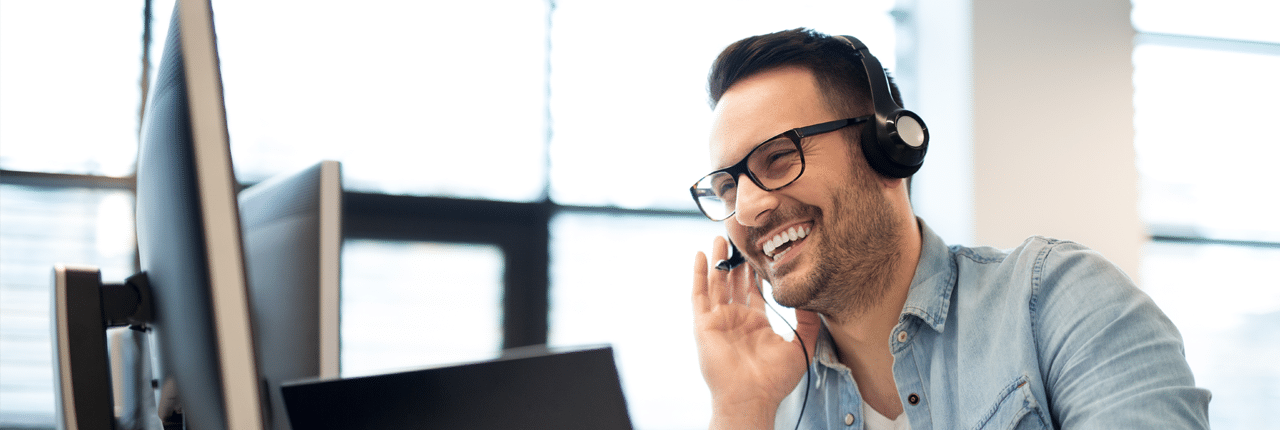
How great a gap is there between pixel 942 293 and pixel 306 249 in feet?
2.94

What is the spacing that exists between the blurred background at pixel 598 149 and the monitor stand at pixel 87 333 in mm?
1225

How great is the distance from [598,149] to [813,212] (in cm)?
128

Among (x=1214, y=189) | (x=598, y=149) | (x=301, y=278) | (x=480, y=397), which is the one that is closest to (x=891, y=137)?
(x=480, y=397)

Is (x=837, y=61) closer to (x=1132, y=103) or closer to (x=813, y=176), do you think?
(x=813, y=176)

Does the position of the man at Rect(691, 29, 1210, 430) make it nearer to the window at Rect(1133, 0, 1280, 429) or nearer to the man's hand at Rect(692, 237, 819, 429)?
the man's hand at Rect(692, 237, 819, 429)

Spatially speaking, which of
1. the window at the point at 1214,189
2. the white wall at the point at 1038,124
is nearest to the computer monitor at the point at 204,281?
the white wall at the point at 1038,124

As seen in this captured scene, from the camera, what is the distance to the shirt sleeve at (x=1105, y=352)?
2.62ft

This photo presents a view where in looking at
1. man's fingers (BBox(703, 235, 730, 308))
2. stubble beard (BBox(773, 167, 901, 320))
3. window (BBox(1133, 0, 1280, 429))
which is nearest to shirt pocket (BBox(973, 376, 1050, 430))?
stubble beard (BBox(773, 167, 901, 320))

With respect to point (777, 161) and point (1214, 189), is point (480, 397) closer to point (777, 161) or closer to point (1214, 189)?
point (777, 161)

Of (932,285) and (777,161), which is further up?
(777,161)

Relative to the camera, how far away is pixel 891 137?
41.0 inches

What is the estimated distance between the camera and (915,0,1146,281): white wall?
2.36 m

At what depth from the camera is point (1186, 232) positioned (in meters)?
2.60

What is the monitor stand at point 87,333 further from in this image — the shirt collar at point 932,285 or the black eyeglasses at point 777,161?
the shirt collar at point 932,285
